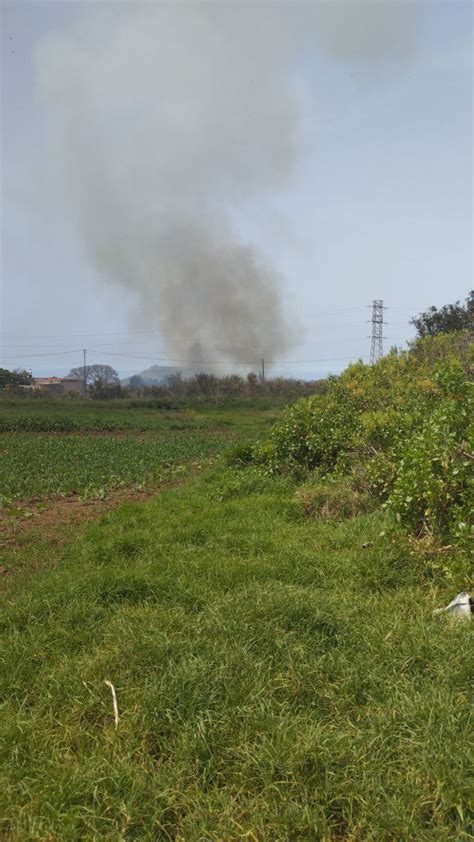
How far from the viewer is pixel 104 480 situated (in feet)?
32.8

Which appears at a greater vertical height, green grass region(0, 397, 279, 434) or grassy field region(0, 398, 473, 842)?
green grass region(0, 397, 279, 434)

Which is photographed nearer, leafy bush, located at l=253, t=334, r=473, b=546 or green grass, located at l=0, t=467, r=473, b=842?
green grass, located at l=0, t=467, r=473, b=842

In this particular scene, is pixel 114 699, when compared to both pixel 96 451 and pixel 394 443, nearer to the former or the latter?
pixel 394 443

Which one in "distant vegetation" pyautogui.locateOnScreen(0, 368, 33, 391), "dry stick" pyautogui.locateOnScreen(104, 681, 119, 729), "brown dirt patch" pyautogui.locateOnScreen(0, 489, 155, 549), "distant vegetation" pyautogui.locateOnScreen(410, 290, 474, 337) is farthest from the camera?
"distant vegetation" pyautogui.locateOnScreen(0, 368, 33, 391)

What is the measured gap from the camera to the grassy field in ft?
6.04

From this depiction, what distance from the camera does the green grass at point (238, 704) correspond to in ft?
6.04

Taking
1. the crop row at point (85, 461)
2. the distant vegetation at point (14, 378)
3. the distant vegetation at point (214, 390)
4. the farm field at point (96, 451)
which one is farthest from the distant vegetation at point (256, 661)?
the distant vegetation at point (14, 378)

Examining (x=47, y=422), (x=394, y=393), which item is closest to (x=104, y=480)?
(x=394, y=393)

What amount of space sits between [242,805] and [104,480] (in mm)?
8554

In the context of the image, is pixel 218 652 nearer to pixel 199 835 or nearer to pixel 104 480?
pixel 199 835

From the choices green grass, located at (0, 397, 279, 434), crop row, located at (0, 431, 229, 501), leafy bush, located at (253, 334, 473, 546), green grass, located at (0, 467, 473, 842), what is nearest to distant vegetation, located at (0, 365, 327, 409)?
green grass, located at (0, 397, 279, 434)

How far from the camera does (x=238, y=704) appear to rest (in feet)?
7.73

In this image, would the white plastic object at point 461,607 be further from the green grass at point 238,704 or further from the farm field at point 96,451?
the farm field at point 96,451

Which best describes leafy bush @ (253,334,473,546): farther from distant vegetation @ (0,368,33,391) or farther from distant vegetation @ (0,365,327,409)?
distant vegetation @ (0,368,33,391)
